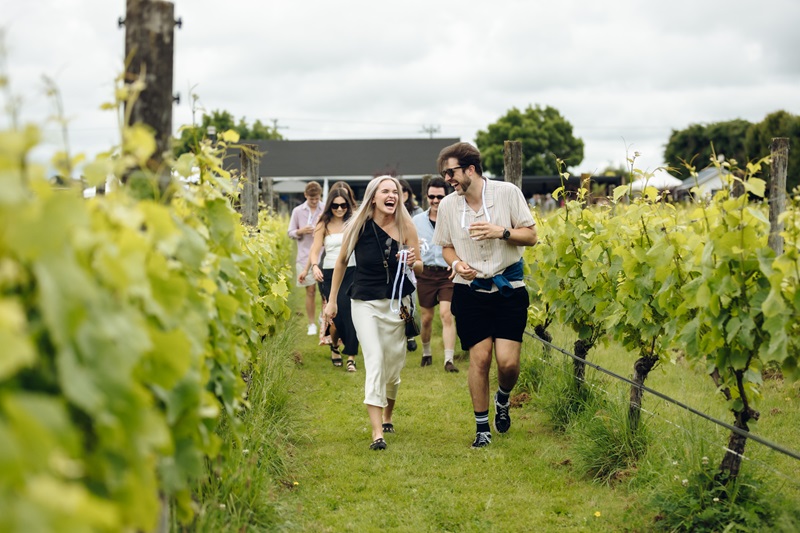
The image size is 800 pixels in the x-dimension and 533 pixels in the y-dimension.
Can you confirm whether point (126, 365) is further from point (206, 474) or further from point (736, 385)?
point (736, 385)

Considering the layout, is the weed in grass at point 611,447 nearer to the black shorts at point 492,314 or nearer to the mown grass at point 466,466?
the mown grass at point 466,466

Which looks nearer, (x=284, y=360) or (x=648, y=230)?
(x=648, y=230)

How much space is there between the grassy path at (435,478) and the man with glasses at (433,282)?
1.34 metres

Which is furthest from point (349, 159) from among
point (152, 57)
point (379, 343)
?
point (152, 57)

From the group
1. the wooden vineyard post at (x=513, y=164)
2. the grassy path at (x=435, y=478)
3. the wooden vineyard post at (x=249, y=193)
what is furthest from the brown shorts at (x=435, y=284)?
the wooden vineyard post at (x=249, y=193)

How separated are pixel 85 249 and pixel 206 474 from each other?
269 centimetres

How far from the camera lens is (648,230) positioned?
18.7ft

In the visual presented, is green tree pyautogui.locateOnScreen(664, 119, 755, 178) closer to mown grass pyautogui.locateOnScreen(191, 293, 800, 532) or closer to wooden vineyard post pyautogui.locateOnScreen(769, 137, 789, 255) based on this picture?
wooden vineyard post pyautogui.locateOnScreen(769, 137, 789, 255)

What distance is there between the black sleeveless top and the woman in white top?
205 centimetres

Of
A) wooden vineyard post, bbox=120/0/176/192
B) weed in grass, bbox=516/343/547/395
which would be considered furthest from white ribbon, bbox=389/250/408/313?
wooden vineyard post, bbox=120/0/176/192

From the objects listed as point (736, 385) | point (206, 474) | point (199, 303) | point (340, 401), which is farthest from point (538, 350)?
point (199, 303)

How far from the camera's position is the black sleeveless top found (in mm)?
6574

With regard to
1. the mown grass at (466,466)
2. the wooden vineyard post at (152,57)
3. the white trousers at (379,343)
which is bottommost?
the mown grass at (466,466)

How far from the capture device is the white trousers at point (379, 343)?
21.1 ft
